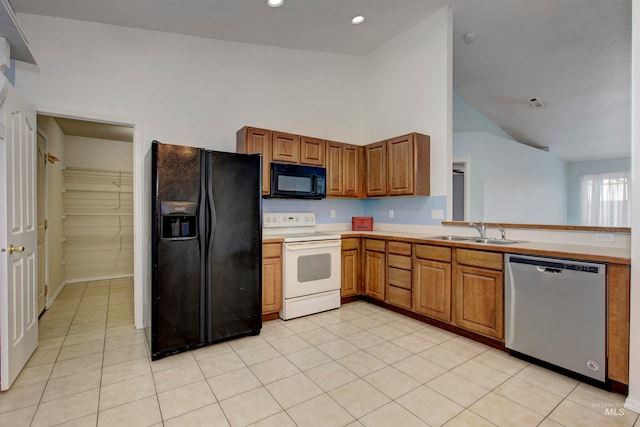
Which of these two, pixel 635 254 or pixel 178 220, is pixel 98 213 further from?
pixel 635 254

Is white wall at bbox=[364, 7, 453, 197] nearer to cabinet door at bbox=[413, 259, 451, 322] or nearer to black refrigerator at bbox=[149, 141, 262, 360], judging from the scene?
cabinet door at bbox=[413, 259, 451, 322]

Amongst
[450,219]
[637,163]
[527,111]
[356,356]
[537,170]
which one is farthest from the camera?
[537,170]

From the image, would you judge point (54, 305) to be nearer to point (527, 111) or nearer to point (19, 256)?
point (19, 256)

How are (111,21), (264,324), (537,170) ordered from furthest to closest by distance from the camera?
1. (537,170)
2. (264,324)
3. (111,21)

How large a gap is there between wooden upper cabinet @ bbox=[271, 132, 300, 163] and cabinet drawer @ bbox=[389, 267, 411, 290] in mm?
1741

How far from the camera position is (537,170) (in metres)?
6.91

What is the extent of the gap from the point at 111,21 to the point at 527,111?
6406mm

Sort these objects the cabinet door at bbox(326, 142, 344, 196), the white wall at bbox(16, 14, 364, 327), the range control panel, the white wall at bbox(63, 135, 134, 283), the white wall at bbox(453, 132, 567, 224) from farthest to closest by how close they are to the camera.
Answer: the white wall at bbox(453, 132, 567, 224) < the white wall at bbox(63, 135, 134, 283) < the cabinet door at bbox(326, 142, 344, 196) < the range control panel < the white wall at bbox(16, 14, 364, 327)

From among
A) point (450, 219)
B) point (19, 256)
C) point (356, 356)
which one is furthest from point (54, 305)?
point (450, 219)

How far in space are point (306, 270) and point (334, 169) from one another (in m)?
1.42

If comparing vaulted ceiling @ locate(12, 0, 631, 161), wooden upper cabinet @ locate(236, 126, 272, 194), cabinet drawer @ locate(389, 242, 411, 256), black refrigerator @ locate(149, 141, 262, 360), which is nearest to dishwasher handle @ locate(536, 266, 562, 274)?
cabinet drawer @ locate(389, 242, 411, 256)

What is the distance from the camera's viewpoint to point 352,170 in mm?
4191

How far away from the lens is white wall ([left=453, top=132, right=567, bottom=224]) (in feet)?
17.9

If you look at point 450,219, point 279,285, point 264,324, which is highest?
point 450,219
